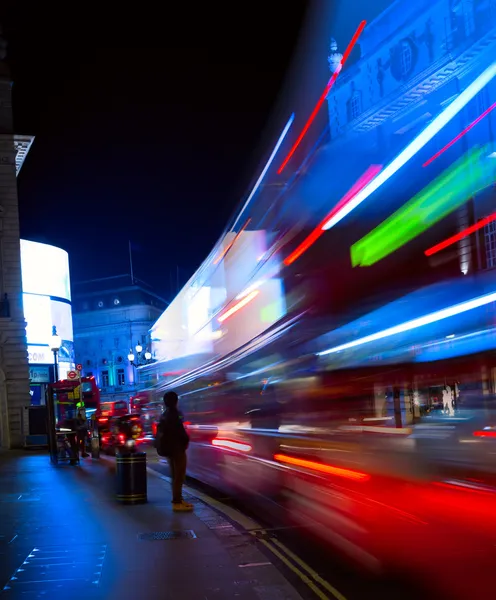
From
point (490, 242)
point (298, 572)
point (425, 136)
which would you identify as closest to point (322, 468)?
point (298, 572)

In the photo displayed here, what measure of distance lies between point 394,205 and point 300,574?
391cm

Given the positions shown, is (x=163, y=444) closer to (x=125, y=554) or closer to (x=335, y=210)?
(x=125, y=554)

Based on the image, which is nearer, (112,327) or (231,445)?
(231,445)

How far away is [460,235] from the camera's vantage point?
6.81 meters

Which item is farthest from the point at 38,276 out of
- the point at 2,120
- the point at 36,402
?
the point at 2,120

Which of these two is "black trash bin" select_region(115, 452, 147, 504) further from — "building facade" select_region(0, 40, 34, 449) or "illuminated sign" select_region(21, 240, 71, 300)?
"illuminated sign" select_region(21, 240, 71, 300)

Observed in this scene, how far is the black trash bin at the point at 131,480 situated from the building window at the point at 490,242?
967 centimetres

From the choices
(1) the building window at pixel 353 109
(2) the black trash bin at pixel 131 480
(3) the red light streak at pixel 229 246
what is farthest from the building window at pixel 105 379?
(2) the black trash bin at pixel 131 480

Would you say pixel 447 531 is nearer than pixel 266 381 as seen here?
Yes

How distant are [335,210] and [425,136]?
2438 mm

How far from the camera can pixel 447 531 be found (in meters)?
8.07

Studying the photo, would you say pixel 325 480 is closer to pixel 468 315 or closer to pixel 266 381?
pixel 266 381

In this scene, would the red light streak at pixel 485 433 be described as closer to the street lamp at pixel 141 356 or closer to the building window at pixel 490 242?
the building window at pixel 490 242

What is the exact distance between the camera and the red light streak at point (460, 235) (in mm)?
6445
